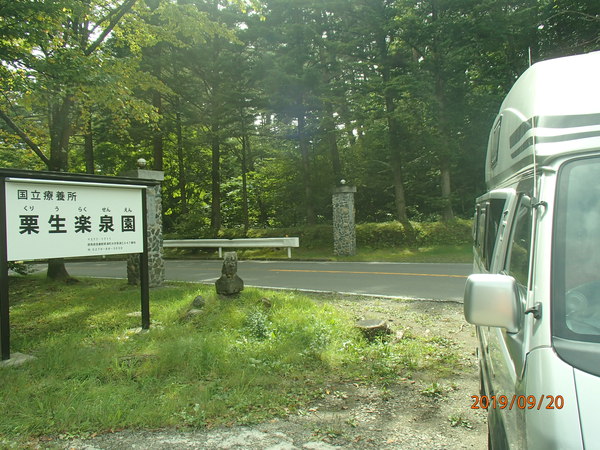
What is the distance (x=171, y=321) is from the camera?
745 cm

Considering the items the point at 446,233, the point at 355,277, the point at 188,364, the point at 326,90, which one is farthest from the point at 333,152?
the point at 188,364

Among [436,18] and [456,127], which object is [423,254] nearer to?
[456,127]

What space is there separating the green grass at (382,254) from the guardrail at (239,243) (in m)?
0.56

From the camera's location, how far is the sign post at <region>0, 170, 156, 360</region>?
216 inches

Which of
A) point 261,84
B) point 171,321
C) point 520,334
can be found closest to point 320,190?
point 261,84

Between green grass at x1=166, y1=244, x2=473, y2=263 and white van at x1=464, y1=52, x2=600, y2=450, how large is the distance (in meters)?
13.6

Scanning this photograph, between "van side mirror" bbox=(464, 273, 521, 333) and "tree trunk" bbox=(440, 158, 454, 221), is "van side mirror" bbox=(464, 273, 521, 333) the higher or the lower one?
the lower one

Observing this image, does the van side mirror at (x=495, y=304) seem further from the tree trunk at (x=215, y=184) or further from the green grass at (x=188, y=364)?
the tree trunk at (x=215, y=184)

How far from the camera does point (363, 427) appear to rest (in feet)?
12.3

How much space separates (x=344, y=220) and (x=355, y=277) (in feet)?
20.7

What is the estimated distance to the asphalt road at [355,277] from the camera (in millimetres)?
10117

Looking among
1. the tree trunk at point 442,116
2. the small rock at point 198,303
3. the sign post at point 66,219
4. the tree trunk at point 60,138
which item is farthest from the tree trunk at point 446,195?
the sign post at point 66,219

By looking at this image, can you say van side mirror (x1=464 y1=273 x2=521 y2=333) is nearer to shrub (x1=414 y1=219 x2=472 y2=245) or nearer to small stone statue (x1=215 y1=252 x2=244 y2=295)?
small stone statue (x1=215 y1=252 x2=244 y2=295)

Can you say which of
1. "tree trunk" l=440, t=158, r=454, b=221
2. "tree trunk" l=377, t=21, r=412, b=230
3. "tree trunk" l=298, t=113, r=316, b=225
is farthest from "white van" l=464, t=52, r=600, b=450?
"tree trunk" l=298, t=113, r=316, b=225
